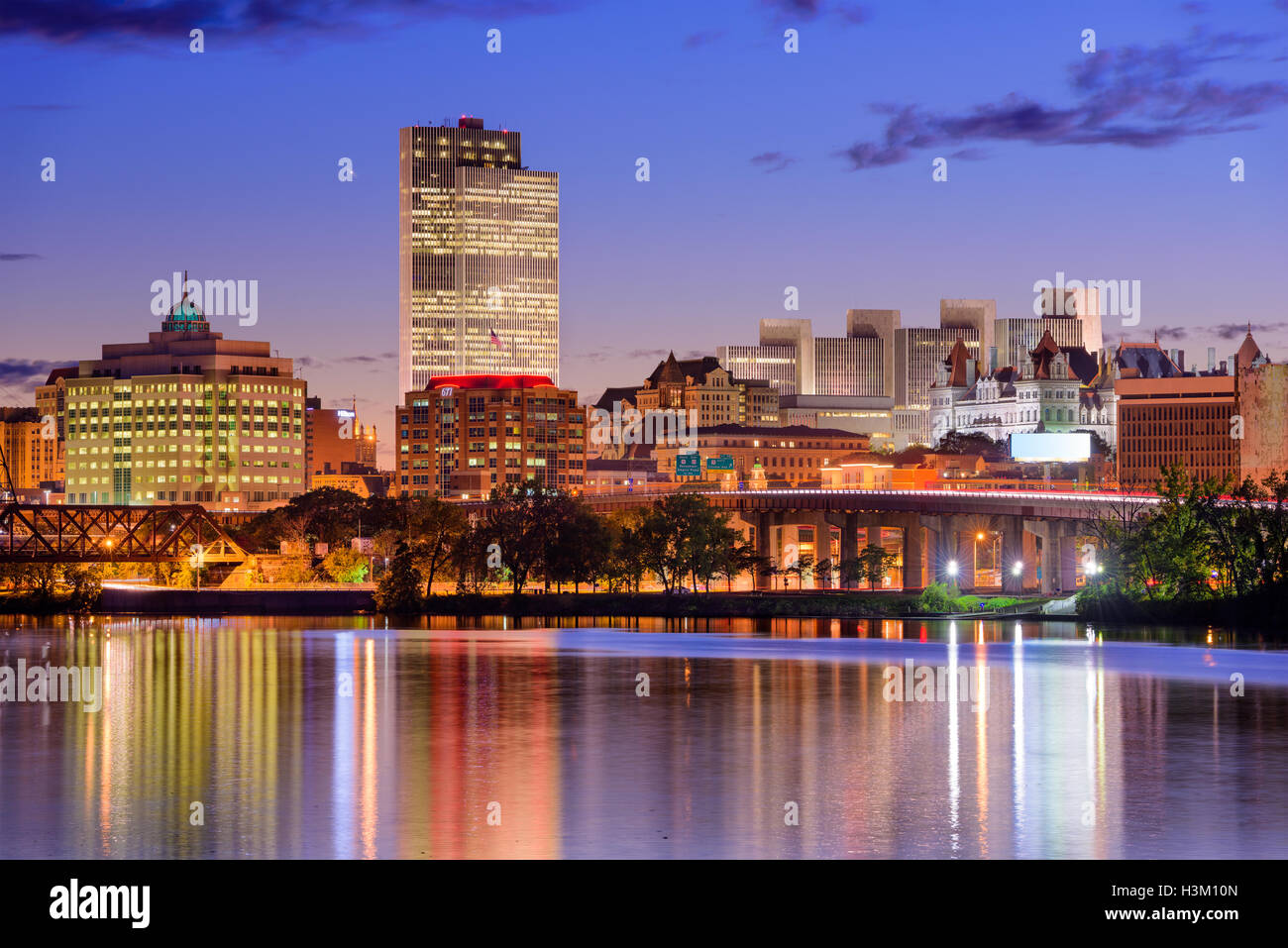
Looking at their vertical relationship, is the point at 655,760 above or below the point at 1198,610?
above

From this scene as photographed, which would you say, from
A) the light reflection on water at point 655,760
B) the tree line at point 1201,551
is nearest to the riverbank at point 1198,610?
the tree line at point 1201,551

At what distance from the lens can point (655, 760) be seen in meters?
61.0

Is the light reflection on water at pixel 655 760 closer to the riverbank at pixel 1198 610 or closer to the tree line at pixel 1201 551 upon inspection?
the riverbank at pixel 1198 610

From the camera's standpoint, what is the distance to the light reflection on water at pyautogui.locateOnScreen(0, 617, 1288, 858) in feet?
151

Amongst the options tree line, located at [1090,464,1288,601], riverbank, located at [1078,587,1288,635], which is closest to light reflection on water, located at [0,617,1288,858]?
riverbank, located at [1078,587,1288,635]

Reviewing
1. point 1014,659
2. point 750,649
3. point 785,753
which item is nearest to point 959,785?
point 785,753

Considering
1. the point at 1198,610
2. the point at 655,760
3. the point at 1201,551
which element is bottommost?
the point at 1198,610

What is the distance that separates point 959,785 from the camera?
5447cm

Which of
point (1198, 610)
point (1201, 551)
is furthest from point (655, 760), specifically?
point (1201, 551)

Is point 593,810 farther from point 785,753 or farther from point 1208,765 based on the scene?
point 1208,765

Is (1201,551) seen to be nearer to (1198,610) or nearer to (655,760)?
(1198,610)

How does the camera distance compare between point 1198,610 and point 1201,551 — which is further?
point 1201,551

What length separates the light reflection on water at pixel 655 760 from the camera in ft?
151

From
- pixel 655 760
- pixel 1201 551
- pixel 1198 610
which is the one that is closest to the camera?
pixel 655 760
